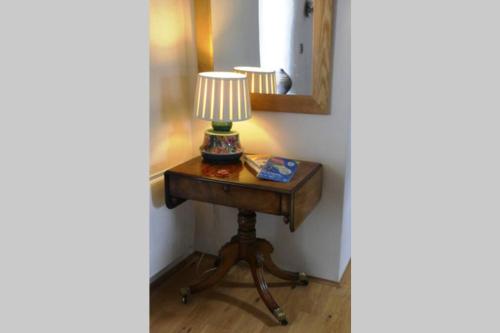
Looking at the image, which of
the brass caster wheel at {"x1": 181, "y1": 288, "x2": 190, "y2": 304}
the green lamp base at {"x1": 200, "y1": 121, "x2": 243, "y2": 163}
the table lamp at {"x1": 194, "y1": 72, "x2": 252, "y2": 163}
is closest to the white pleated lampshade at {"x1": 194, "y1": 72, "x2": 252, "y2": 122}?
the table lamp at {"x1": 194, "y1": 72, "x2": 252, "y2": 163}

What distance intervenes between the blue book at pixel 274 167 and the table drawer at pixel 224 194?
83mm

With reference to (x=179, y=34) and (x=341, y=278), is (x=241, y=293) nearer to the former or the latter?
(x=341, y=278)

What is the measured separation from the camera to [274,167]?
1941 millimetres

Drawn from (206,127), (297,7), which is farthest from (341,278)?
(297,7)

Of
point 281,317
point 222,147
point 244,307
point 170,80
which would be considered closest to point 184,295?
point 244,307

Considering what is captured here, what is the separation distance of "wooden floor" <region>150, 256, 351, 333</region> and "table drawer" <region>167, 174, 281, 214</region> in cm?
51

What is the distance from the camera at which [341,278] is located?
2309 mm

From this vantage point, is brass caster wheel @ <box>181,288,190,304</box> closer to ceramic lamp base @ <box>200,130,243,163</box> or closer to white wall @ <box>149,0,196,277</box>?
white wall @ <box>149,0,196,277</box>

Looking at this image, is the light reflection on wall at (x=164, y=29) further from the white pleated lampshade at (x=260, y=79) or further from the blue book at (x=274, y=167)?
the blue book at (x=274, y=167)

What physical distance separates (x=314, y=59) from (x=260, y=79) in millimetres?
269

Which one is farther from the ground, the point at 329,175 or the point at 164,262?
the point at 329,175

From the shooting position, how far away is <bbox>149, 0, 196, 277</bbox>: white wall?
201 centimetres

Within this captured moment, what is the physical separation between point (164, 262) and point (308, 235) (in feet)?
2.35

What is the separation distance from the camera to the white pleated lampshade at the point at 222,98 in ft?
6.26
